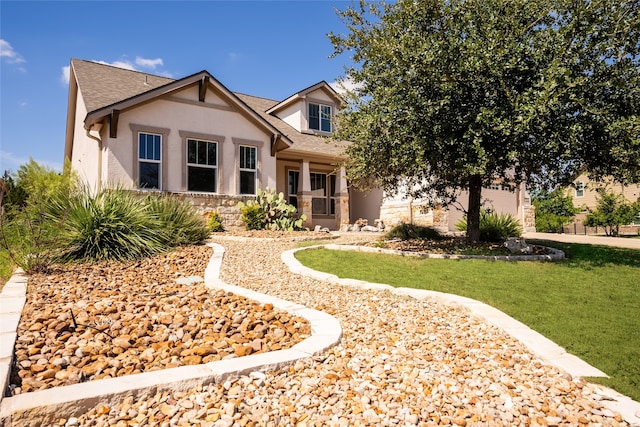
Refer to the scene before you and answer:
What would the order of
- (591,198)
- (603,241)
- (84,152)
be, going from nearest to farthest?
1. (603,241)
2. (84,152)
3. (591,198)

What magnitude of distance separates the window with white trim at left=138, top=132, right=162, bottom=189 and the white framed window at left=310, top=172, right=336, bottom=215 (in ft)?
24.7

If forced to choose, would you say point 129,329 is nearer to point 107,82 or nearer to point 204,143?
point 204,143

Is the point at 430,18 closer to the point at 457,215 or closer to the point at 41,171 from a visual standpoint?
the point at 457,215

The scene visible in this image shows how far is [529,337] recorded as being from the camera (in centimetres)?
391

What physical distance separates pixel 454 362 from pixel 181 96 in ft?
43.5

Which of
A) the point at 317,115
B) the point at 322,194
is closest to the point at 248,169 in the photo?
the point at 322,194

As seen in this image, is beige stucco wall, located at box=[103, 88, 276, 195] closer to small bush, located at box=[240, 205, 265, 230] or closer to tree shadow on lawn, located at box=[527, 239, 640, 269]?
small bush, located at box=[240, 205, 265, 230]

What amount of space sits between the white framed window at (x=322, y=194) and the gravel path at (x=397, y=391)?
48.5 feet

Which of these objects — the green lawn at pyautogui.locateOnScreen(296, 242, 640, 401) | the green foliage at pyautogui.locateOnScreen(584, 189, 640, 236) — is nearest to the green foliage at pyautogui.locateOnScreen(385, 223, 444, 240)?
the green lawn at pyautogui.locateOnScreen(296, 242, 640, 401)

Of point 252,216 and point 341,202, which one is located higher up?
point 341,202

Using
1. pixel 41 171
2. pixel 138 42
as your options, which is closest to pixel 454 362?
pixel 138 42

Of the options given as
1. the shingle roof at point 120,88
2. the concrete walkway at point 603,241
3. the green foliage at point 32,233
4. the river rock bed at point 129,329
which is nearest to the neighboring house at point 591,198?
the concrete walkway at point 603,241

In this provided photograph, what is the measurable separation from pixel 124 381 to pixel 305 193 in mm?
14372

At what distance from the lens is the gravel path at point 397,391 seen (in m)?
2.43
